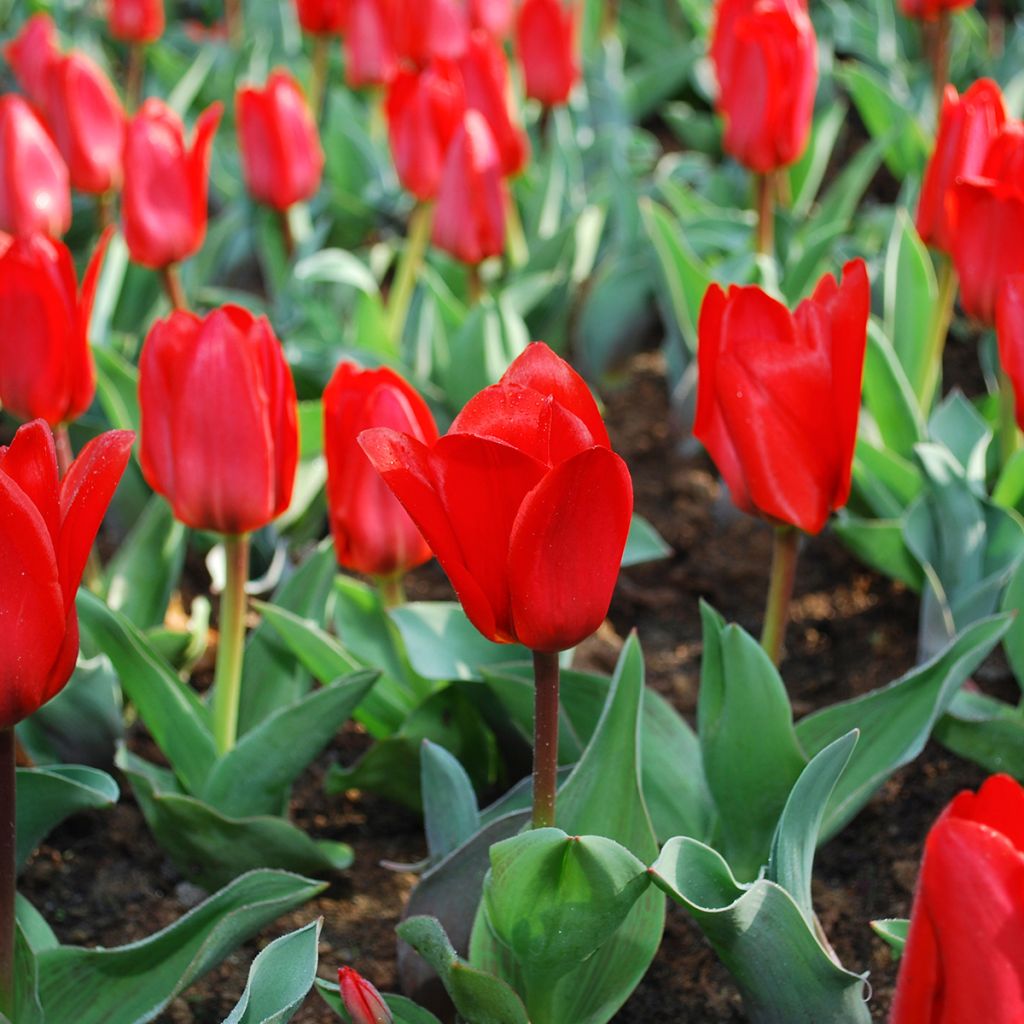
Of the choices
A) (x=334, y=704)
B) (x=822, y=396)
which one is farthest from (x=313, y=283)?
(x=822, y=396)

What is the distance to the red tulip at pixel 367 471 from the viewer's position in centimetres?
122

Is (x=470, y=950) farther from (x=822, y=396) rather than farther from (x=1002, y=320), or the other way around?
(x=1002, y=320)

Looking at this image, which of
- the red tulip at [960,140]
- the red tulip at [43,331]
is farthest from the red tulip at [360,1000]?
the red tulip at [960,140]

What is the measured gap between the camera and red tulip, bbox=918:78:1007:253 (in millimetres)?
1721

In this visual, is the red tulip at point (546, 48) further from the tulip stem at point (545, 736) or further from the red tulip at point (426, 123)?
the tulip stem at point (545, 736)

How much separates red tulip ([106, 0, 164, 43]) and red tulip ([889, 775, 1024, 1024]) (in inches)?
99.6

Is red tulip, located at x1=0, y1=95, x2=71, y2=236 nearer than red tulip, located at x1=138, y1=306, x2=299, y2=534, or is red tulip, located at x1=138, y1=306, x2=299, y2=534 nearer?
red tulip, located at x1=138, y1=306, x2=299, y2=534

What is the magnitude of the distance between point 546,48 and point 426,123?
1.66 feet

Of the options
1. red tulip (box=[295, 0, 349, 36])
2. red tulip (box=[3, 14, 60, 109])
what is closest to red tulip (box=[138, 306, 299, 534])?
red tulip (box=[3, 14, 60, 109])

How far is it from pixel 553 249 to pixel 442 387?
1.21 feet

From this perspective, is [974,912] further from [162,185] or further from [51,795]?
[162,185]

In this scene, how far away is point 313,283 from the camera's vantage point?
242 centimetres

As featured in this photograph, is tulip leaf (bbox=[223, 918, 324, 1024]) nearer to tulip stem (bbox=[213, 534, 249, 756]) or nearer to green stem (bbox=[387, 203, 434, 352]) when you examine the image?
tulip stem (bbox=[213, 534, 249, 756])

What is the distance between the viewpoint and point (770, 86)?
6.66 feet
